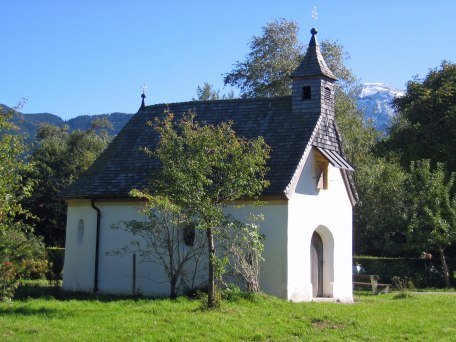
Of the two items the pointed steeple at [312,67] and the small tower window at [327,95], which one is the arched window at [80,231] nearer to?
the pointed steeple at [312,67]

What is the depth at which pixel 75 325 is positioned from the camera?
14.0 metres

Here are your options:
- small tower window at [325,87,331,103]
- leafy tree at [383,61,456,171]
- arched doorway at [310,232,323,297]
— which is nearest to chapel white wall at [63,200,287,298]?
arched doorway at [310,232,323,297]

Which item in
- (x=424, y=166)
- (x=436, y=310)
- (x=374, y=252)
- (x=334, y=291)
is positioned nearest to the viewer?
(x=436, y=310)

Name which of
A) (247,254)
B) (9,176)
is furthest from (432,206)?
(9,176)

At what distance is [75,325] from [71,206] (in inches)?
402

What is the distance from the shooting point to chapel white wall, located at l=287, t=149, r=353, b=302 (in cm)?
1992

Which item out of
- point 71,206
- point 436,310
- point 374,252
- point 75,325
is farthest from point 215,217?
point 374,252

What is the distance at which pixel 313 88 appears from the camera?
22375 millimetres

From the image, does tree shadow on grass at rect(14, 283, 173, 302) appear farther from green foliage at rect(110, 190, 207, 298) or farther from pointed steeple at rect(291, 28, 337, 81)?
pointed steeple at rect(291, 28, 337, 81)

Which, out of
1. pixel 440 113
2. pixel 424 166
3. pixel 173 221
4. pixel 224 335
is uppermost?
pixel 440 113

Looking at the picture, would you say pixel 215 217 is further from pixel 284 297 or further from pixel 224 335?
pixel 284 297

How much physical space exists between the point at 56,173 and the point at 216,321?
35288 mm

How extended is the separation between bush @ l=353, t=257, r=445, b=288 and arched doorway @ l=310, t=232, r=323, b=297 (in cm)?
1232

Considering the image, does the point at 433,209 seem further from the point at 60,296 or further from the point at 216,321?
the point at 216,321
